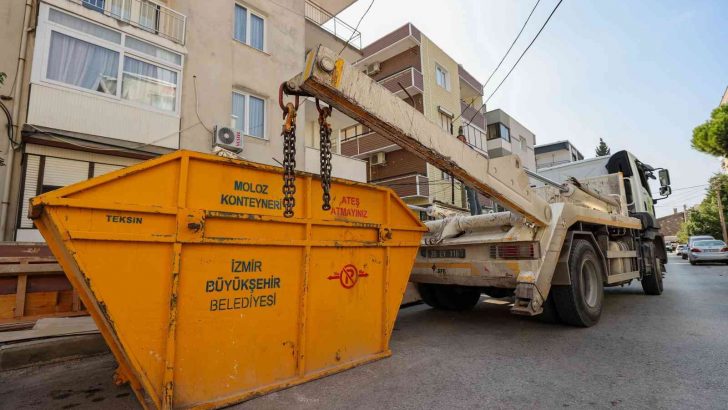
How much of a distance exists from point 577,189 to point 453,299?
9.17 ft

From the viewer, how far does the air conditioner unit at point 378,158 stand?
2177 centimetres

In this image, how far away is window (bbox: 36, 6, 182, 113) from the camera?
766 cm

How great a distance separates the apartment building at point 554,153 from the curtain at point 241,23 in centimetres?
3703

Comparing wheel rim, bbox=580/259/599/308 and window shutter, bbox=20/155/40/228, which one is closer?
wheel rim, bbox=580/259/599/308

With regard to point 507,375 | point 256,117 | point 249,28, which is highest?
point 249,28

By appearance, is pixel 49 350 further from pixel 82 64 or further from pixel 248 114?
pixel 248 114

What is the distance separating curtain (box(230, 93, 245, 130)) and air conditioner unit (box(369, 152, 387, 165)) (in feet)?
38.6

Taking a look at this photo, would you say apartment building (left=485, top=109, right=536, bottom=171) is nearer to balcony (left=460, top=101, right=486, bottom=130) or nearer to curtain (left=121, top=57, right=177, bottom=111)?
balcony (left=460, top=101, right=486, bottom=130)

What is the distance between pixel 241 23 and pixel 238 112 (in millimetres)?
2958

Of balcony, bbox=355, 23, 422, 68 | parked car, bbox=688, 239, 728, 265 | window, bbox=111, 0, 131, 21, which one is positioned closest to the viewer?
window, bbox=111, 0, 131, 21

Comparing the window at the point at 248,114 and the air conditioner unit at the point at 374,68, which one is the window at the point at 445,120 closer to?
the air conditioner unit at the point at 374,68

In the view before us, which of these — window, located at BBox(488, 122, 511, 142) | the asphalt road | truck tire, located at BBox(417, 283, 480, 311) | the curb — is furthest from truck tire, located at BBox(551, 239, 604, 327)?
window, located at BBox(488, 122, 511, 142)

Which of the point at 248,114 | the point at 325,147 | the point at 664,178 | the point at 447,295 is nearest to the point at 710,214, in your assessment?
the point at 664,178

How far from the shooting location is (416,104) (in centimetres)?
2072
